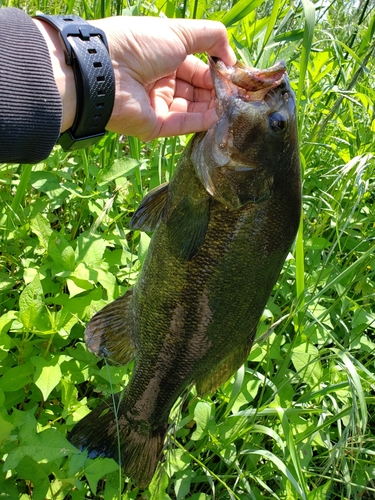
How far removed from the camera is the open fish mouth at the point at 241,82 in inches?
77.6

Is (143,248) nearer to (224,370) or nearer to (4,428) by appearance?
(224,370)

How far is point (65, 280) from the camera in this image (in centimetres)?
251

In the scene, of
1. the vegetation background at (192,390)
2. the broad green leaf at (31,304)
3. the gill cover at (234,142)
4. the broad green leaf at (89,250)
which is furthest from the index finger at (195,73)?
the broad green leaf at (31,304)

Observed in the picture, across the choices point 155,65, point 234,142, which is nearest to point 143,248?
point 234,142

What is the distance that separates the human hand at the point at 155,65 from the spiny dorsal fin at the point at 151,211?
1.07 ft

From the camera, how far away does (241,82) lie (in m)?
2.01

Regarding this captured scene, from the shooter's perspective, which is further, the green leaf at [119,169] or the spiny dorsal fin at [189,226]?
Result: the green leaf at [119,169]

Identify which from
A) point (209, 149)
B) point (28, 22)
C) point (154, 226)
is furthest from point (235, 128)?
point (28, 22)

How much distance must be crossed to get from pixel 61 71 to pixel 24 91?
0.26m

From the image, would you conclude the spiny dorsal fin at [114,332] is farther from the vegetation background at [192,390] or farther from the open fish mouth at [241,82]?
the open fish mouth at [241,82]

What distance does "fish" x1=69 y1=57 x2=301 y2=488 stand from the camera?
2031mm

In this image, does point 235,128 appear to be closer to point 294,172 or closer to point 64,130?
point 294,172

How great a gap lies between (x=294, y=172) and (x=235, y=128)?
31 centimetres

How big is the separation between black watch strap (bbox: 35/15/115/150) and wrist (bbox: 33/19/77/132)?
3cm
